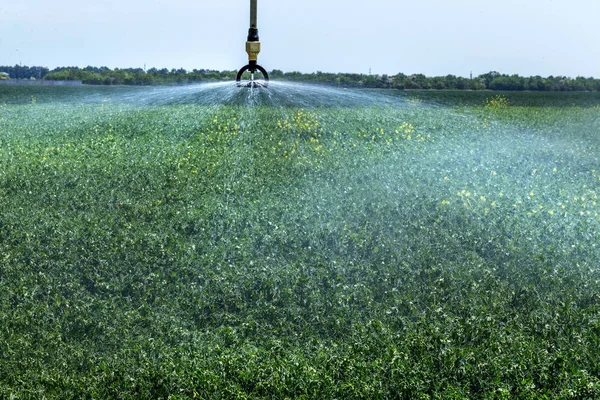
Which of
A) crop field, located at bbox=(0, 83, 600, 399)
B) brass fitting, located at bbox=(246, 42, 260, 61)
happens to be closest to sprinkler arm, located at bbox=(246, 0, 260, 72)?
brass fitting, located at bbox=(246, 42, 260, 61)

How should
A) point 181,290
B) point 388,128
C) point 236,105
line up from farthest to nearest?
point 236,105 < point 388,128 < point 181,290

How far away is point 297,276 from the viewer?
6691 millimetres

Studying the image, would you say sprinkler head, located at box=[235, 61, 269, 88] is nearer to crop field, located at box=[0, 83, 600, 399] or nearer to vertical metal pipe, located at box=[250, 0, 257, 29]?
vertical metal pipe, located at box=[250, 0, 257, 29]

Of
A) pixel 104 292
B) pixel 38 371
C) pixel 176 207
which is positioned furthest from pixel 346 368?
pixel 176 207

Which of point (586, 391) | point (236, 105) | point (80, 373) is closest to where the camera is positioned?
point (586, 391)

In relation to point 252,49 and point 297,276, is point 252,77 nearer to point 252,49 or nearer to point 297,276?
point 252,49

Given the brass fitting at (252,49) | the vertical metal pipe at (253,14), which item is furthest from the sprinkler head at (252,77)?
the vertical metal pipe at (253,14)

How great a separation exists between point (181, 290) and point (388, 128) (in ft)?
42.1

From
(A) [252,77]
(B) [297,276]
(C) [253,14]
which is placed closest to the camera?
(C) [253,14]

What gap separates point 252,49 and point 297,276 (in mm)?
3495

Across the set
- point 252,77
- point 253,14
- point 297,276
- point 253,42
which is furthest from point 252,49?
point 297,276

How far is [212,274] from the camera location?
262 inches

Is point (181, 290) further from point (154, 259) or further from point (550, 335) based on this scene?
Result: point (550, 335)

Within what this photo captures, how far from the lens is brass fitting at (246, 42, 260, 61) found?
348cm
